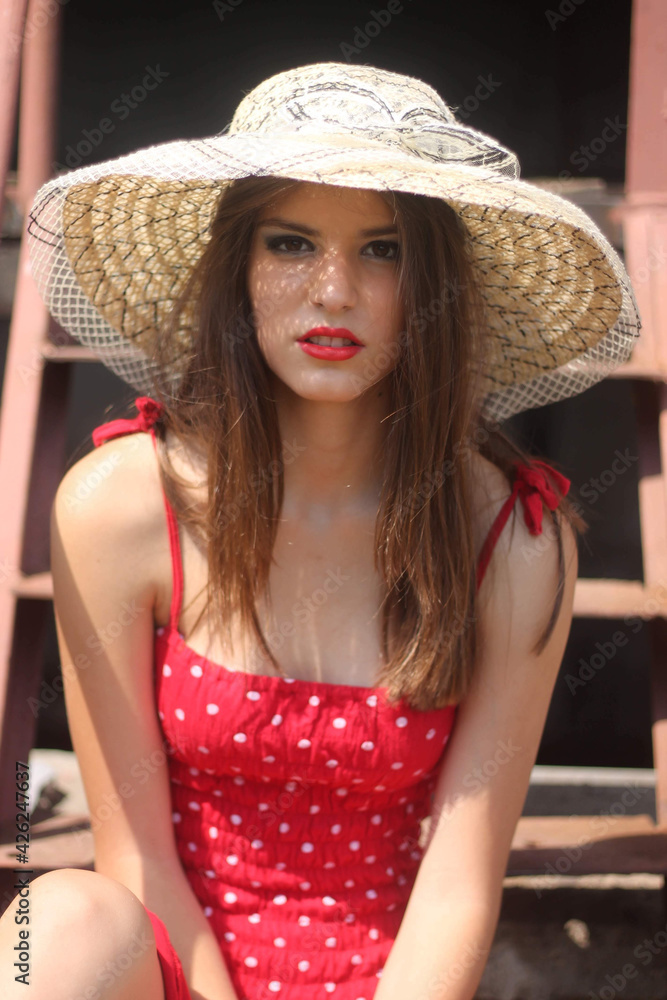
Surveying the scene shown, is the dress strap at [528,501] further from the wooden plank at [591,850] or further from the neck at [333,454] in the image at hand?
the wooden plank at [591,850]

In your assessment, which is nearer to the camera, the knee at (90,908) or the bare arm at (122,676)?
the knee at (90,908)

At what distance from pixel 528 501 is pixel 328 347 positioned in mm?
509

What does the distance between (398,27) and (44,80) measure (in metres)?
1.66

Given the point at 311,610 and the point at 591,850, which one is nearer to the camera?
the point at 311,610

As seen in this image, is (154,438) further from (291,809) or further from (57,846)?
(57,846)

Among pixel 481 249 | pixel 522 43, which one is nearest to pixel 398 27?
pixel 522 43

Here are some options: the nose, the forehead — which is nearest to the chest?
the nose

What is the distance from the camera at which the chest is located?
1.65 meters

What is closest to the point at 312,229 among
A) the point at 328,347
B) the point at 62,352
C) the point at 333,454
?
the point at 328,347

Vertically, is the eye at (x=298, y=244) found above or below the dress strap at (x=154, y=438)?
above

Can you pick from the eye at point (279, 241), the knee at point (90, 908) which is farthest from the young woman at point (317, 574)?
the knee at point (90, 908)

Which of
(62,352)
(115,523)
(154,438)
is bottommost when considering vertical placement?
(115,523)

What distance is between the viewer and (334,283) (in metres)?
1.45

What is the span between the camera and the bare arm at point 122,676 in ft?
5.33
